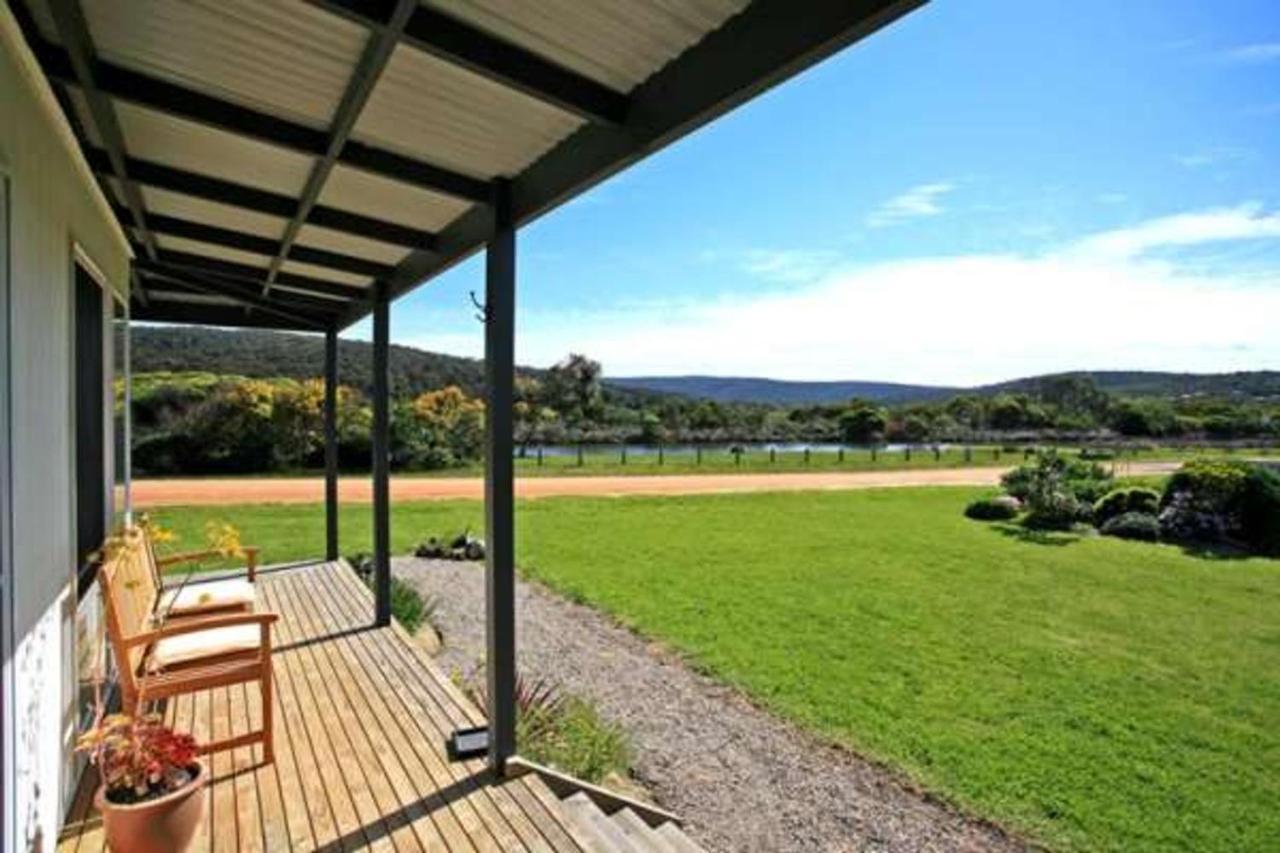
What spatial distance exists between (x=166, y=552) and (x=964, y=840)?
29.2 feet

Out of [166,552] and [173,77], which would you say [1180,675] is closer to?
[173,77]

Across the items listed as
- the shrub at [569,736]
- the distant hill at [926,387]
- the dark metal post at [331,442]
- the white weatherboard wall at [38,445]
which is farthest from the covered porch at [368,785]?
the distant hill at [926,387]

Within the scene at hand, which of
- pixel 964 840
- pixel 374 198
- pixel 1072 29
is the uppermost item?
pixel 1072 29

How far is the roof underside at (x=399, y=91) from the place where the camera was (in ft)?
6.16

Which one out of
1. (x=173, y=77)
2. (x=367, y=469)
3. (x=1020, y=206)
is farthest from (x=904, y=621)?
(x=367, y=469)

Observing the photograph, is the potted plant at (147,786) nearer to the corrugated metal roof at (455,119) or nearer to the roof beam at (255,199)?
the corrugated metal roof at (455,119)

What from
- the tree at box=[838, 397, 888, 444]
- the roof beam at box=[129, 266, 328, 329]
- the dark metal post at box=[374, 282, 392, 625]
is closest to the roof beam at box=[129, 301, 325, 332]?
the roof beam at box=[129, 266, 328, 329]

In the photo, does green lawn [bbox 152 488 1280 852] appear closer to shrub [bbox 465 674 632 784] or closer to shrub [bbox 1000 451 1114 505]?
shrub [bbox 465 674 632 784]

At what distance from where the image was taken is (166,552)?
8.94m

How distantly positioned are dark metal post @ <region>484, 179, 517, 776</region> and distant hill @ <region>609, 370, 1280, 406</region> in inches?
1861

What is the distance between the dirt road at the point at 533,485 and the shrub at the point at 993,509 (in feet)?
12.6

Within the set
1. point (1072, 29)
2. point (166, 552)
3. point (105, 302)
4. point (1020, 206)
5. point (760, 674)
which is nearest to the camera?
point (1072, 29)

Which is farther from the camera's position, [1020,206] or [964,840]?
[1020,206]

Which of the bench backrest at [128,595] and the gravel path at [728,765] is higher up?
the bench backrest at [128,595]
